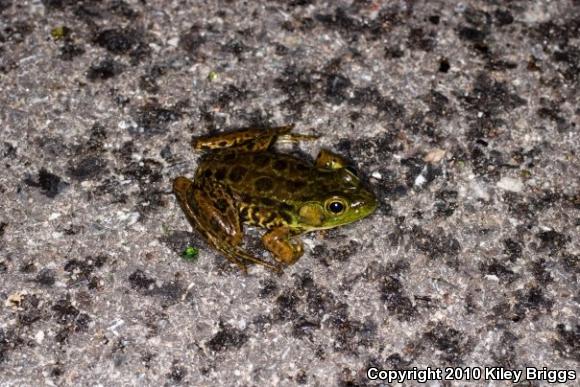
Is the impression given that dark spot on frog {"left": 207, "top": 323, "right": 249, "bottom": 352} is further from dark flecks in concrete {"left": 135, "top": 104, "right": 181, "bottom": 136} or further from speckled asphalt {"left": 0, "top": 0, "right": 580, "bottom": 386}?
dark flecks in concrete {"left": 135, "top": 104, "right": 181, "bottom": 136}

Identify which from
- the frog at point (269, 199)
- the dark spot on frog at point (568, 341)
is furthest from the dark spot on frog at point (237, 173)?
the dark spot on frog at point (568, 341)

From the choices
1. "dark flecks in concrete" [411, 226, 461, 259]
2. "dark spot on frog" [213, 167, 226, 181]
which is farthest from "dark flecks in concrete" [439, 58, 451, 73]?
"dark spot on frog" [213, 167, 226, 181]

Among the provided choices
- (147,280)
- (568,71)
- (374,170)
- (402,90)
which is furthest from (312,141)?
(568,71)

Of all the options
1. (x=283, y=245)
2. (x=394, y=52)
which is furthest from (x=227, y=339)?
(x=394, y=52)

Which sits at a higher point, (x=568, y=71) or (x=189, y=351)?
(x=568, y=71)

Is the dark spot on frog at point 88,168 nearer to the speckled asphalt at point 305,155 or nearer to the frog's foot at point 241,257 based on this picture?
the speckled asphalt at point 305,155

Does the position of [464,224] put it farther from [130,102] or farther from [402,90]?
[130,102]

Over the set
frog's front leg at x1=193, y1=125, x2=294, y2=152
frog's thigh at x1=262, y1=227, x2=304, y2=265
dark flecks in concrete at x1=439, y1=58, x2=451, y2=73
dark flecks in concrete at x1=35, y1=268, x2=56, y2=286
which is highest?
dark flecks in concrete at x1=439, y1=58, x2=451, y2=73
